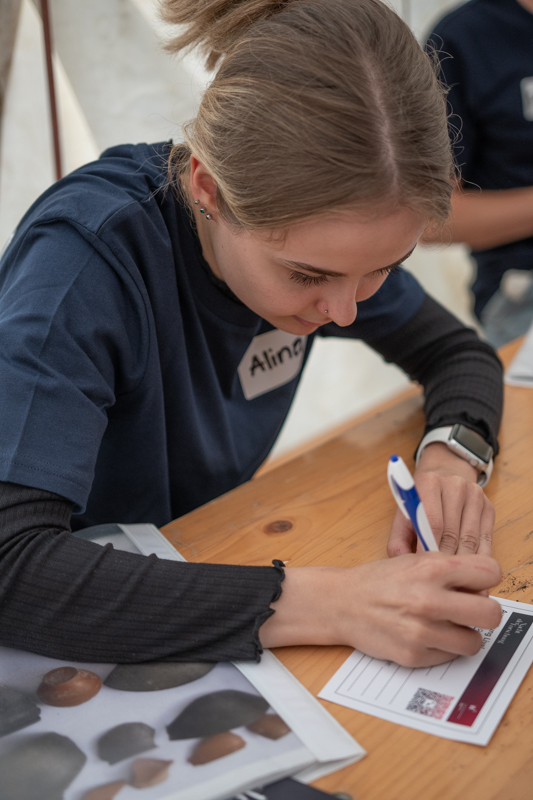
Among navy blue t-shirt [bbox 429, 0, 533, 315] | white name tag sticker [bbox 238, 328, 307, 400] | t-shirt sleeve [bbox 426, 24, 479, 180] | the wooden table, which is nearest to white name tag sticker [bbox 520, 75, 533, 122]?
navy blue t-shirt [bbox 429, 0, 533, 315]

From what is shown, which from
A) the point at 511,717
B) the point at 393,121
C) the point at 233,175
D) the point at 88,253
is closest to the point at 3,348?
the point at 88,253

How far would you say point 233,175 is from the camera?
642mm

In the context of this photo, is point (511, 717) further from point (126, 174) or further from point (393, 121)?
point (126, 174)

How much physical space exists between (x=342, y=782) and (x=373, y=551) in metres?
0.28

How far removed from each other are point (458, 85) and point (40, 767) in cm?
144

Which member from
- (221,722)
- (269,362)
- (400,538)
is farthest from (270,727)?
(269,362)

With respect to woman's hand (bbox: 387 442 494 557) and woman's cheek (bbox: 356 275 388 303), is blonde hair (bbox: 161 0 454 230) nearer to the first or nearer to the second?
woman's cheek (bbox: 356 275 388 303)

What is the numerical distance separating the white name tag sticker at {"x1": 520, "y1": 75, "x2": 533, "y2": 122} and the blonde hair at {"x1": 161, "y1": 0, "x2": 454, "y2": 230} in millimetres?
900

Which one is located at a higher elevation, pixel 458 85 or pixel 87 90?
pixel 87 90

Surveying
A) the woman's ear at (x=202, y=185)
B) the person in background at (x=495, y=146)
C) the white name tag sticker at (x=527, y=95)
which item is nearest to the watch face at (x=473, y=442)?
the woman's ear at (x=202, y=185)

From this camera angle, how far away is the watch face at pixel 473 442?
2.77 feet

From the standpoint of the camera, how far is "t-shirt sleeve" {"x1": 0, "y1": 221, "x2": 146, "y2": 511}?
1.93ft

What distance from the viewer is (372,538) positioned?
75 centimetres

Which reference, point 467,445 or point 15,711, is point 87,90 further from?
point 15,711
